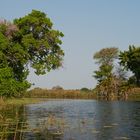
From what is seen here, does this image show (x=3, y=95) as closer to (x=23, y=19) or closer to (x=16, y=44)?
(x=16, y=44)

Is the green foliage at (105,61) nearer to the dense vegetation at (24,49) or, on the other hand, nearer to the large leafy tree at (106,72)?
the large leafy tree at (106,72)

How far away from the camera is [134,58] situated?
98.0 m

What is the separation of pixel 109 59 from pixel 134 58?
1636 centimetres

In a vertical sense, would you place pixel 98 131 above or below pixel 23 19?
below

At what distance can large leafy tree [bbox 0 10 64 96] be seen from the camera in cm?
5622

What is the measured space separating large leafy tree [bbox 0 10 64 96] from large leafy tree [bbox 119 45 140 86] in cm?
4070

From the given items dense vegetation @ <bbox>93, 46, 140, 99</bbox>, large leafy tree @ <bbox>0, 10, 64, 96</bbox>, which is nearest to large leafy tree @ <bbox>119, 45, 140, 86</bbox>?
dense vegetation @ <bbox>93, 46, 140, 99</bbox>

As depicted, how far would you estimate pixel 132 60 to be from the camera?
98.3m

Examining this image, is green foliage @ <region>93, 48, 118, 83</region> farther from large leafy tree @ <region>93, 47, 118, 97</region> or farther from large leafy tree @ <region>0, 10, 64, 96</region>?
large leafy tree @ <region>0, 10, 64, 96</region>

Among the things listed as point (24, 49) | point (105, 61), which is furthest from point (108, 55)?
point (24, 49)

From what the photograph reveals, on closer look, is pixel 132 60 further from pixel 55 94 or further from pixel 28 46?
pixel 28 46

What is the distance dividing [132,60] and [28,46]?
46.9 metres

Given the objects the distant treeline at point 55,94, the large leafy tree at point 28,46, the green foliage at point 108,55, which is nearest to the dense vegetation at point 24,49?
the large leafy tree at point 28,46

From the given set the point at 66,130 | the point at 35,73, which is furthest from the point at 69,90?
the point at 66,130
